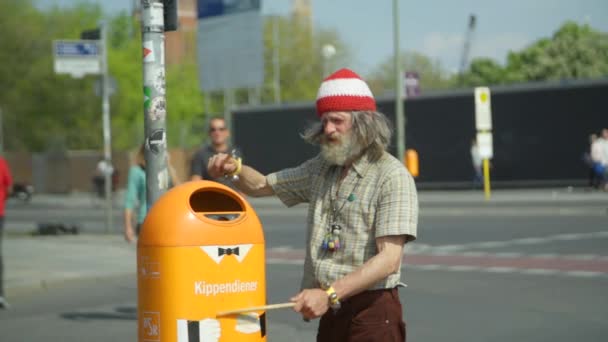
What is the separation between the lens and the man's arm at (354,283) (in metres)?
3.82

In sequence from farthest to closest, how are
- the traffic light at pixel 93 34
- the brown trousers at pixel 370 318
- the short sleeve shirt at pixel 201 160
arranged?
the traffic light at pixel 93 34 < the short sleeve shirt at pixel 201 160 < the brown trousers at pixel 370 318

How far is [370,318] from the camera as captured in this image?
13.4ft

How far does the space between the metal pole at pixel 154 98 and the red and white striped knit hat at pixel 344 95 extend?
207 cm

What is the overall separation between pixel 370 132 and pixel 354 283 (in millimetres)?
592

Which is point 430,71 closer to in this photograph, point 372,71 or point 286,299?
point 372,71

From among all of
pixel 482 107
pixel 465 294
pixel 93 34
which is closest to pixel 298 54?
pixel 482 107

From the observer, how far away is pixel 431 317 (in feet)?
31.5

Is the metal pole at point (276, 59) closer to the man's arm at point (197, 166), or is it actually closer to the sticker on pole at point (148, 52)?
the man's arm at point (197, 166)

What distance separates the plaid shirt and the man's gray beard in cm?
9

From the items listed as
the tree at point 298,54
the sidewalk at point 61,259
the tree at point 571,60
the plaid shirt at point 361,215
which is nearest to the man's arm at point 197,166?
the sidewalk at point 61,259

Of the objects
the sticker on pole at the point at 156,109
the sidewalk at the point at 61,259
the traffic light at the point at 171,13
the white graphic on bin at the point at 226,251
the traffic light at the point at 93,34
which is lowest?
the sidewalk at the point at 61,259

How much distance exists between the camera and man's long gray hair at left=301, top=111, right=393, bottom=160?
3.98m

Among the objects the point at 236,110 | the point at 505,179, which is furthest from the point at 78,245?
the point at 236,110

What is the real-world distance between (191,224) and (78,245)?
1515 centimetres
